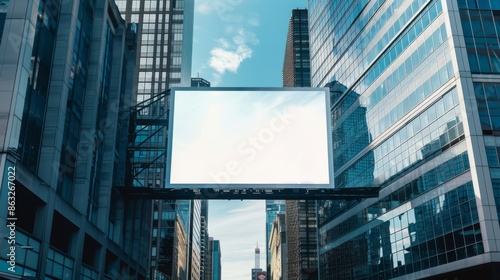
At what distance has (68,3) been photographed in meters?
33.8

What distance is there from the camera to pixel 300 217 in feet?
466

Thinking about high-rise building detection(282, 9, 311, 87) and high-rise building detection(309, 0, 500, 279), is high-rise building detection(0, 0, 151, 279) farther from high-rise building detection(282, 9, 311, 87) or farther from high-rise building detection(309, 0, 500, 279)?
high-rise building detection(282, 9, 311, 87)

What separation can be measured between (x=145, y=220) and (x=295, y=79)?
110 meters

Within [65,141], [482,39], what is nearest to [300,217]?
[482,39]

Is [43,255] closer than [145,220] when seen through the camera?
Yes

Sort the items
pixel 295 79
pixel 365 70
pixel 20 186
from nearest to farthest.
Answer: pixel 20 186, pixel 365 70, pixel 295 79

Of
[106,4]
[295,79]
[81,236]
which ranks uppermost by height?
[295,79]

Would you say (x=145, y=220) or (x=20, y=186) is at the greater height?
(x=145, y=220)

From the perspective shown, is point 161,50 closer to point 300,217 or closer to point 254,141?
point 300,217

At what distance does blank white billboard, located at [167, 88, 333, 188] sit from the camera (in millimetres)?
39375

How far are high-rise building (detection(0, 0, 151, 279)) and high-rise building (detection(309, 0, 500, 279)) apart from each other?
23.9m

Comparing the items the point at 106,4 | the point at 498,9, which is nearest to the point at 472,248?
the point at 498,9

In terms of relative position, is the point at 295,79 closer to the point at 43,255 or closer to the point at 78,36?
the point at 78,36

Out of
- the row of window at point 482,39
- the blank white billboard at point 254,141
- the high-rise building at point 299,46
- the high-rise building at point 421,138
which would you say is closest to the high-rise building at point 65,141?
the blank white billboard at point 254,141
